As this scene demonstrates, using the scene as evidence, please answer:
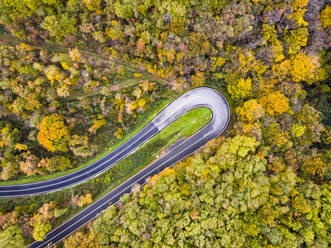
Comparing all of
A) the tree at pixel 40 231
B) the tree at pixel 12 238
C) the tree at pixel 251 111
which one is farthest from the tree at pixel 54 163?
the tree at pixel 251 111

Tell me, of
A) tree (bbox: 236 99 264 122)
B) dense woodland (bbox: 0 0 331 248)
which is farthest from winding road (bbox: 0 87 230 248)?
tree (bbox: 236 99 264 122)

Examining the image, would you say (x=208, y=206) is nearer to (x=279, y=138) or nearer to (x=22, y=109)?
(x=279, y=138)

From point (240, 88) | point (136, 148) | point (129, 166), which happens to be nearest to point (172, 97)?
point (136, 148)

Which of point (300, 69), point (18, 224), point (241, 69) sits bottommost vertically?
point (18, 224)

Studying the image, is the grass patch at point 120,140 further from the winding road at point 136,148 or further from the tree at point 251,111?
the tree at point 251,111

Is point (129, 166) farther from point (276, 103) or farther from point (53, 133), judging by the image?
point (276, 103)

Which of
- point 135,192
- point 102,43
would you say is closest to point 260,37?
point 102,43

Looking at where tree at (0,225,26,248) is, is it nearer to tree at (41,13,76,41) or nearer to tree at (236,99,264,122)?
tree at (41,13,76,41)
